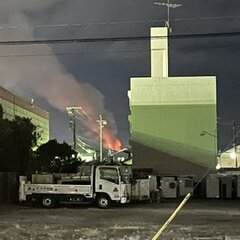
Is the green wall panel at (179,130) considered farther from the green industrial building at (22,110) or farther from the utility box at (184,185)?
the green industrial building at (22,110)

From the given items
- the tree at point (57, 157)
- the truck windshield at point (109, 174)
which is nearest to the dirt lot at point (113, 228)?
the truck windshield at point (109, 174)

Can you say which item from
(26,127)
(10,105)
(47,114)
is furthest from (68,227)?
(47,114)

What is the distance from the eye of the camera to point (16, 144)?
48.6m

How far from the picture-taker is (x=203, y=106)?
65875 millimetres

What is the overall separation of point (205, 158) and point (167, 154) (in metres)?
4.23

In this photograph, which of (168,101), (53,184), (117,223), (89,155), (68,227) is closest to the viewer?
(68,227)

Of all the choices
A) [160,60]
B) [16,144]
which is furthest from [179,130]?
[16,144]

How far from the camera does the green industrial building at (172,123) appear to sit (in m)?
65.5

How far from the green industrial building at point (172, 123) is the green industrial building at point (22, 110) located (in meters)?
21.1

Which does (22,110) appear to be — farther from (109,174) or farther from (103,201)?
(103,201)

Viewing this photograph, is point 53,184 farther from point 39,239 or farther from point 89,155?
point 89,155

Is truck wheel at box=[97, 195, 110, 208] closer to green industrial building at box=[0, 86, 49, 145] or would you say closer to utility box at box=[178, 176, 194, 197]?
utility box at box=[178, 176, 194, 197]

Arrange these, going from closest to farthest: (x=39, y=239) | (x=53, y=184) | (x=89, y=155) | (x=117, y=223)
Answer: (x=39, y=239) < (x=117, y=223) < (x=53, y=184) < (x=89, y=155)

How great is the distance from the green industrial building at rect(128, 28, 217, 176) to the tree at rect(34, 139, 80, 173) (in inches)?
305
